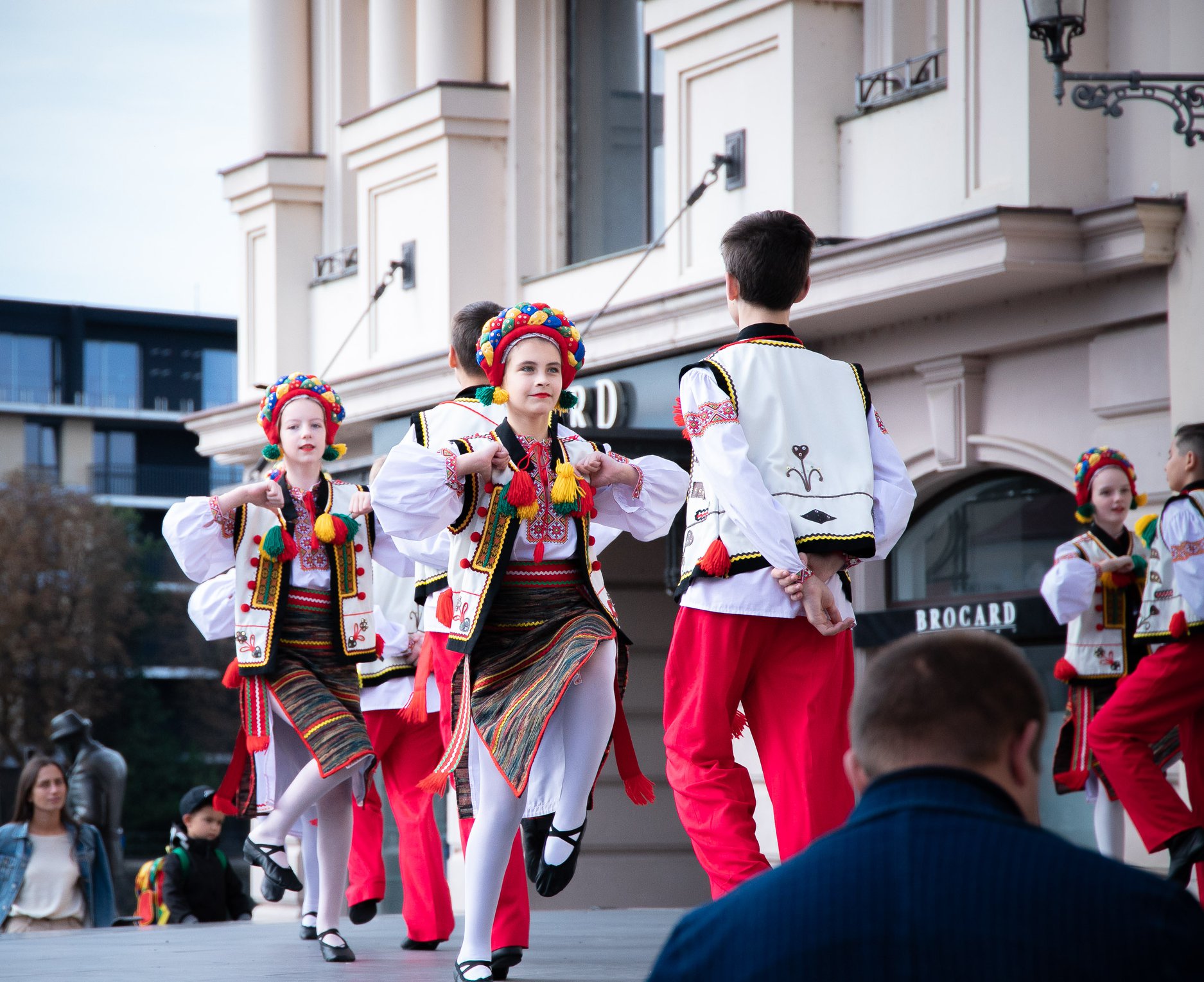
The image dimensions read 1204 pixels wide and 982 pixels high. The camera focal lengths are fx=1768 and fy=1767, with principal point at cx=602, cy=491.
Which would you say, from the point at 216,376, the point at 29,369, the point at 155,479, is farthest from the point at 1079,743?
the point at 216,376

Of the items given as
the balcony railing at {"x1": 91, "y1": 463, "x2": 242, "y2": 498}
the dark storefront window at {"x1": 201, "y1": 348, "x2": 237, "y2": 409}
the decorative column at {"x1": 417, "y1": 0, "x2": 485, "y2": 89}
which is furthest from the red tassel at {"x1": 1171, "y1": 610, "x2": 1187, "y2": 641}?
the dark storefront window at {"x1": 201, "y1": 348, "x2": 237, "y2": 409}

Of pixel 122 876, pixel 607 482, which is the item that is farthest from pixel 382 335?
pixel 607 482

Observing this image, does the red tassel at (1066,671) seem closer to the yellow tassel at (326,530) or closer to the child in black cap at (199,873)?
the yellow tassel at (326,530)

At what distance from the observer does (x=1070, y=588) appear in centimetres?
808

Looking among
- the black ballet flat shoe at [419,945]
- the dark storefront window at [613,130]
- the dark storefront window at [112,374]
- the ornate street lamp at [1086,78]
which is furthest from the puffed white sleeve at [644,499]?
A: the dark storefront window at [112,374]

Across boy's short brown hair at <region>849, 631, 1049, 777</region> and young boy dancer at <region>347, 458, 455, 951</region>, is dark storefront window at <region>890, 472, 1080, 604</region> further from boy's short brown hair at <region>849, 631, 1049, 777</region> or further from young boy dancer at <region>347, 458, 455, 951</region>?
boy's short brown hair at <region>849, 631, 1049, 777</region>

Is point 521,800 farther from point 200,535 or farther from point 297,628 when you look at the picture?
point 200,535

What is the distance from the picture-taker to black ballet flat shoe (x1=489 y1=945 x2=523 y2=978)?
17.4 ft

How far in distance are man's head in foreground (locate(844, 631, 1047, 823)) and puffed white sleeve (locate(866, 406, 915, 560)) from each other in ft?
9.36

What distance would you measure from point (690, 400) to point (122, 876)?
1078cm

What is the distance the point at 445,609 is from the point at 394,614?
2390 mm

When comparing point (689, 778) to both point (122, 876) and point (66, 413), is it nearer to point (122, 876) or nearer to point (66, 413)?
point (122, 876)

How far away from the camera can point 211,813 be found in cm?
1065

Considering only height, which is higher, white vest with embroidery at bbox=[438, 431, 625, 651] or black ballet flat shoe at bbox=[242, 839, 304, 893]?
white vest with embroidery at bbox=[438, 431, 625, 651]
